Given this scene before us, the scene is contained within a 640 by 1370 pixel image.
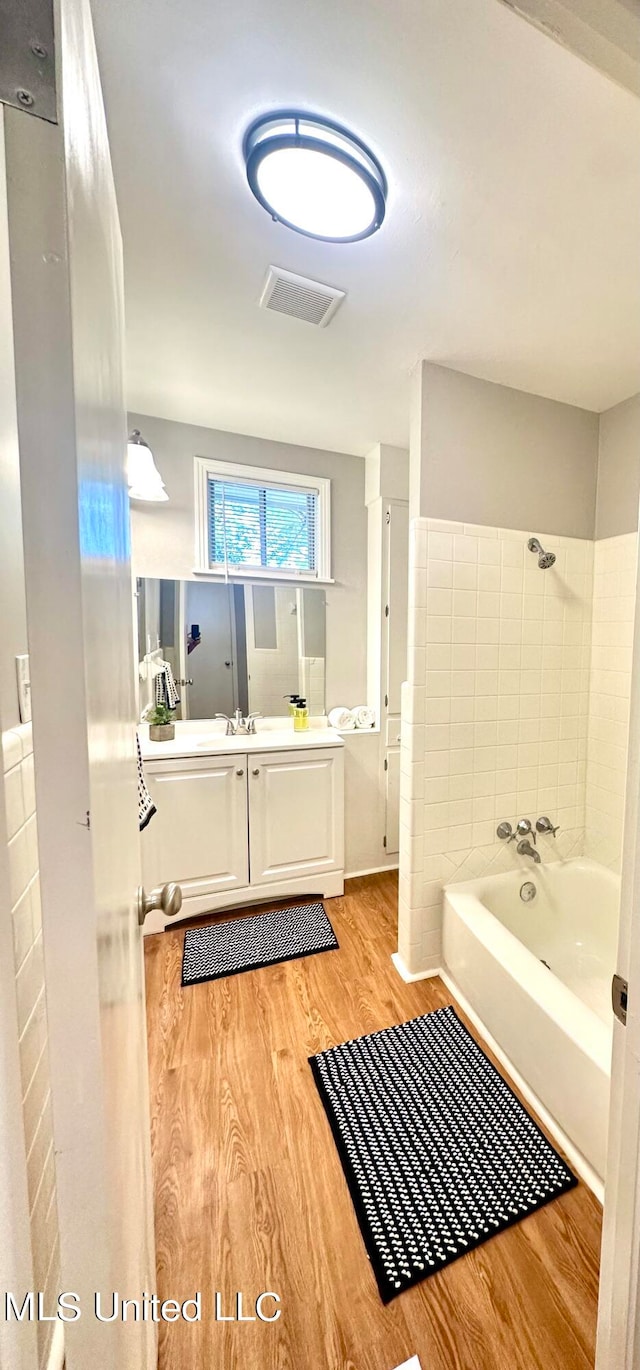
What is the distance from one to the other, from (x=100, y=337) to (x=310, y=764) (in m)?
1.92

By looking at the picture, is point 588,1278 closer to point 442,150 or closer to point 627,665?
point 627,665

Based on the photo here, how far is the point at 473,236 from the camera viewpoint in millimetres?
1158

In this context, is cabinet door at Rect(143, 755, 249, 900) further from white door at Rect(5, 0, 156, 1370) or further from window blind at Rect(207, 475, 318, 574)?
white door at Rect(5, 0, 156, 1370)

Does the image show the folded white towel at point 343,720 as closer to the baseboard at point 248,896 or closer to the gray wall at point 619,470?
the baseboard at point 248,896

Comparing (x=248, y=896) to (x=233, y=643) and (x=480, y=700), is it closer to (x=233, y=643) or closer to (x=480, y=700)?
(x=233, y=643)

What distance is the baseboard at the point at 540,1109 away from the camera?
1.09m

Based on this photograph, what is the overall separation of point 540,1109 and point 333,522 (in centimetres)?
259

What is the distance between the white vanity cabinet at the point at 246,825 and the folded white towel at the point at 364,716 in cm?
34

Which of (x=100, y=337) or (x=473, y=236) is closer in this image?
(x=100, y=337)

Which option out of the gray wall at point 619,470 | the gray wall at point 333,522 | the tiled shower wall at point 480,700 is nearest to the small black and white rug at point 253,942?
the tiled shower wall at point 480,700

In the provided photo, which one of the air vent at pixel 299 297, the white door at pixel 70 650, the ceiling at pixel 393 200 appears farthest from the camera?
the air vent at pixel 299 297

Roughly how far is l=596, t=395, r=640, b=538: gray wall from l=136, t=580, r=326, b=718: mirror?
1.44 meters

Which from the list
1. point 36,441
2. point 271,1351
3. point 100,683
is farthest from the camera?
point 271,1351

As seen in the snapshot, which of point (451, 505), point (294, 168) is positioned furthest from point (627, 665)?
point (294, 168)
